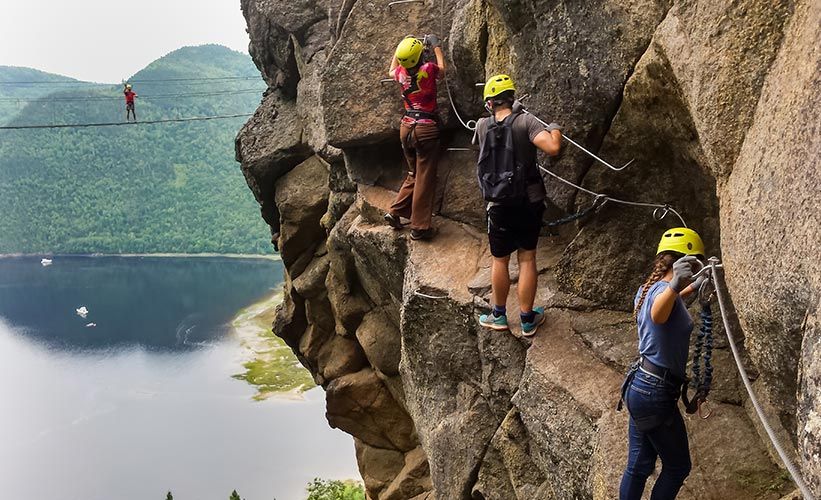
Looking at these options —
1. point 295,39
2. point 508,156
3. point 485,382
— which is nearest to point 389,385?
point 485,382

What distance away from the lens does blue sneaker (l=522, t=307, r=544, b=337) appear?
7.48 meters

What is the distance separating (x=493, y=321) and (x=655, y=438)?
3.01 m

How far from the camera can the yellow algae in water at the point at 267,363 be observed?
177 ft

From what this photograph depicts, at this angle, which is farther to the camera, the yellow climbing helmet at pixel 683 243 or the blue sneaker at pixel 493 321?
the blue sneaker at pixel 493 321

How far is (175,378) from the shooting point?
61.5 metres

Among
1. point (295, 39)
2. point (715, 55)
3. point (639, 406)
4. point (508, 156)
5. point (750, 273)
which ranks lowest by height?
point (639, 406)

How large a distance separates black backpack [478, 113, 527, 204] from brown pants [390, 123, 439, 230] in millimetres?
2553

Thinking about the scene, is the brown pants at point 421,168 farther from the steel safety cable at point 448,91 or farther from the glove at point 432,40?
the glove at point 432,40

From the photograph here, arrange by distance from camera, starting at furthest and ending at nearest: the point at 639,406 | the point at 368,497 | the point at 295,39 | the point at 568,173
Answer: the point at 368,497 → the point at 295,39 → the point at 568,173 → the point at 639,406

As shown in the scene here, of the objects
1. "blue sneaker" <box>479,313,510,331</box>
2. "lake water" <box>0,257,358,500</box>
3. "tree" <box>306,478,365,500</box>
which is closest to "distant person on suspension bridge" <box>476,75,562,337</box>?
"blue sneaker" <box>479,313,510,331</box>

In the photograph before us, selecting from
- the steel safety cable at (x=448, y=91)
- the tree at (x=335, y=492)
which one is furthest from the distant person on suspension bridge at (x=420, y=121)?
the tree at (x=335, y=492)

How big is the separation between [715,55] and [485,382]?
478 centimetres

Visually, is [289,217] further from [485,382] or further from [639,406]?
[639,406]

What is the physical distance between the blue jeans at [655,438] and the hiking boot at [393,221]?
571 cm
